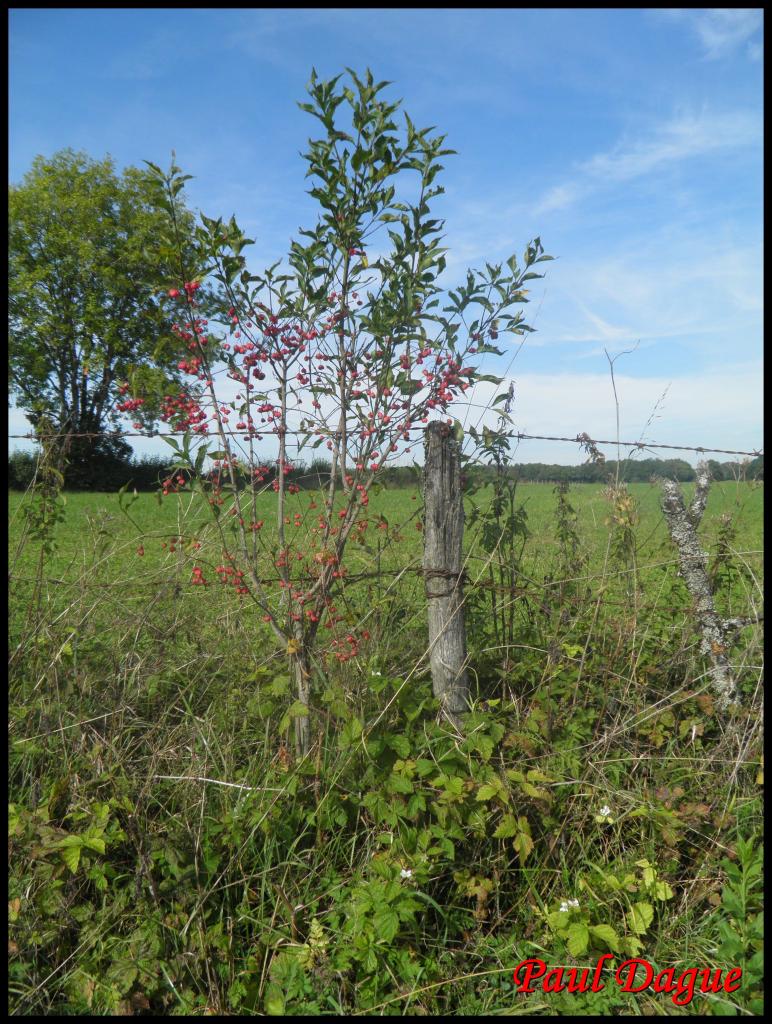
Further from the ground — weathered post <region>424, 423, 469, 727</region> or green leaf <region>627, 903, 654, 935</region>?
weathered post <region>424, 423, 469, 727</region>

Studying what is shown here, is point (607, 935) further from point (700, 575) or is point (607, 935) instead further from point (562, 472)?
point (562, 472)

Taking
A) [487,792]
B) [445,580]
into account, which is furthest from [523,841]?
[445,580]

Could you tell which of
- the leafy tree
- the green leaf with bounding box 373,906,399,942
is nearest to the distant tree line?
the green leaf with bounding box 373,906,399,942

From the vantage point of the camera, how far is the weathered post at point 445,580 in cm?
285

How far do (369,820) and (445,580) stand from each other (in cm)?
99

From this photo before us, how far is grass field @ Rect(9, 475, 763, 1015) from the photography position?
2166 millimetres

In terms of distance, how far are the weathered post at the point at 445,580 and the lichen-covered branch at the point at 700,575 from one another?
1131 millimetres

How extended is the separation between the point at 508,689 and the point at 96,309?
2580cm

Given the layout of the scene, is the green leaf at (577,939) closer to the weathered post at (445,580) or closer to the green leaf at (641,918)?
the green leaf at (641,918)

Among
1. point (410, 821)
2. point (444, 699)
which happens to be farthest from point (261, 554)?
point (410, 821)

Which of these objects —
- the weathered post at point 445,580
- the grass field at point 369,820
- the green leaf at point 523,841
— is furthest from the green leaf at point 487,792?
the weathered post at point 445,580

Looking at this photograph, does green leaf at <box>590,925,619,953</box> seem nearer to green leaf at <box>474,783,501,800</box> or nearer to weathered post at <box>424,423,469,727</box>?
green leaf at <box>474,783,501,800</box>

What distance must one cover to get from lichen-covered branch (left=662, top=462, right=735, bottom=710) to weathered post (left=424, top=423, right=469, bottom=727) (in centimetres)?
113

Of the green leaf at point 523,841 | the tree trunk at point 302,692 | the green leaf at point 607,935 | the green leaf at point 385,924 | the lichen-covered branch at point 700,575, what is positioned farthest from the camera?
the lichen-covered branch at point 700,575
